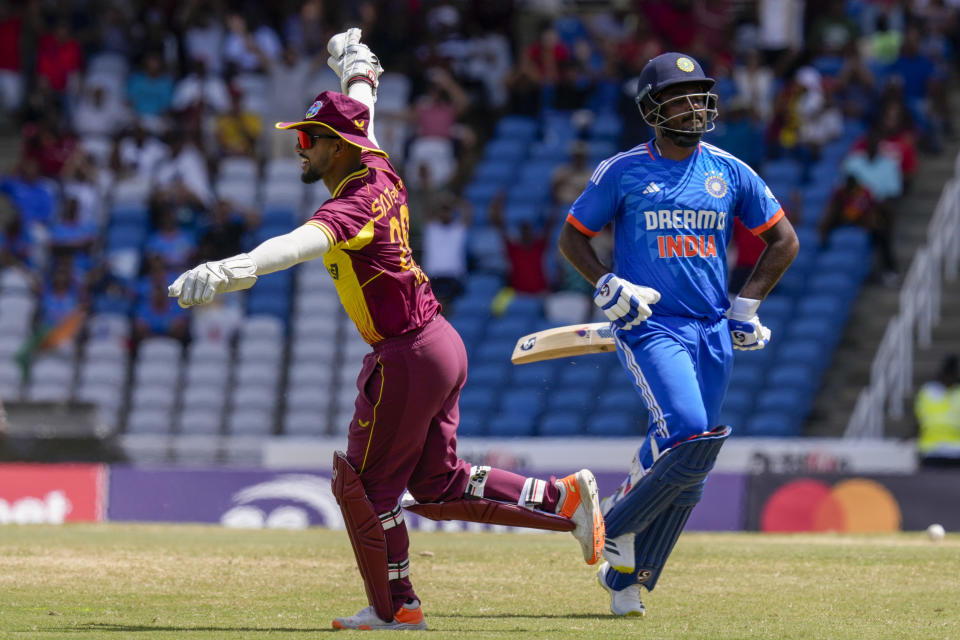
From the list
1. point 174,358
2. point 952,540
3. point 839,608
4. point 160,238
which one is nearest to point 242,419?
point 174,358

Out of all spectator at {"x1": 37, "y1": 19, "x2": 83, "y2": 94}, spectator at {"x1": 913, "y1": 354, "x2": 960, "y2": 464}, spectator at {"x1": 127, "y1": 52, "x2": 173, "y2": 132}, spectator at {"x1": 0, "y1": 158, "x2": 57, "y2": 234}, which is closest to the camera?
spectator at {"x1": 913, "y1": 354, "x2": 960, "y2": 464}

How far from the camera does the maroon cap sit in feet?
23.7

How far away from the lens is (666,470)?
24.9 ft

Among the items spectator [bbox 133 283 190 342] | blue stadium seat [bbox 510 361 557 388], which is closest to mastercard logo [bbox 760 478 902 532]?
blue stadium seat [bbox 510 361 557 388]

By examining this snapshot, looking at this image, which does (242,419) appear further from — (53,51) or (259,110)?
(53,51)

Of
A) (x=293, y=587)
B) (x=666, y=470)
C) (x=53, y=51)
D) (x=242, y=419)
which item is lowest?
(x=242, y=419)

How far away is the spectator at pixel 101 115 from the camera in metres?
23.1

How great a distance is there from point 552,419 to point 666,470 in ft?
35.0

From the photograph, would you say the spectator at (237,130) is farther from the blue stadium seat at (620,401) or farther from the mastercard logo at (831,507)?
the mastercard logo at (831,507)

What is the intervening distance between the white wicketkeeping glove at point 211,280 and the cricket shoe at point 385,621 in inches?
70.2

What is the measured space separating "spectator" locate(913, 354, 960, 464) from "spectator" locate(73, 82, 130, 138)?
12.2 meters

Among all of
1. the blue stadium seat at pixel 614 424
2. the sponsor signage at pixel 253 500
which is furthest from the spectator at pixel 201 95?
the blue stadium seat at pixel 614 424

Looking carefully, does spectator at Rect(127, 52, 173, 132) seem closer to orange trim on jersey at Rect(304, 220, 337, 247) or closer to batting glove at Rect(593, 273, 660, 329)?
batting glove at Rect(593, 273, 660, 329)

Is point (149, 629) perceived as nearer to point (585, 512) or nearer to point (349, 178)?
point (585, 512)
